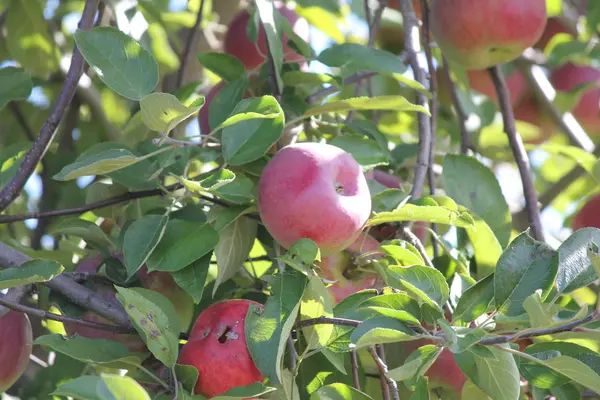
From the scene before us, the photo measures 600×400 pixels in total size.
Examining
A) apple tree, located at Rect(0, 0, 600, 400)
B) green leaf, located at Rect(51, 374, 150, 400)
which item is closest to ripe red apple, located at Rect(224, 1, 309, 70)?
apple tree, located at Rect(0, 0, 600, 400)

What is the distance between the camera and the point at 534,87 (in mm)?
1804

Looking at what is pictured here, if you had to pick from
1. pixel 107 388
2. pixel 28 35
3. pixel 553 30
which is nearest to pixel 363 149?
pixel 107 388

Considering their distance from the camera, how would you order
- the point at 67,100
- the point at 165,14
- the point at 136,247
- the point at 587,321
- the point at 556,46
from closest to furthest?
the point at 587,321
the point at 136,247
the point at 67,100
the point at 556,46
the point at 165,14

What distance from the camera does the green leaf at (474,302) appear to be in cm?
84

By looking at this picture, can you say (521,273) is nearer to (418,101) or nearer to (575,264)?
(575,264)

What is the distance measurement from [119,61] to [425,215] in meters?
0.36

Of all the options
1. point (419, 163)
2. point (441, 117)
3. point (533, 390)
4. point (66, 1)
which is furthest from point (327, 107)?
point (66, 1)

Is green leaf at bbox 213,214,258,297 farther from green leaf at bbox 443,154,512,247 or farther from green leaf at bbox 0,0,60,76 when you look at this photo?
green leaf at bbox 0,0,60,76

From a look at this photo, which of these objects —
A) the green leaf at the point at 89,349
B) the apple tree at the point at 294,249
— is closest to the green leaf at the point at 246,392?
the apple tree at the point at 294,249

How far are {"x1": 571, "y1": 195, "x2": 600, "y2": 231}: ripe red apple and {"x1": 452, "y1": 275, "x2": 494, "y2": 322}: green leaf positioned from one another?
70cm

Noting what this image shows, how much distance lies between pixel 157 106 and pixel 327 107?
0.80 feet

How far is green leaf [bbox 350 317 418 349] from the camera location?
2.41 feet

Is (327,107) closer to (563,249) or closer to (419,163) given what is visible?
(419,163)

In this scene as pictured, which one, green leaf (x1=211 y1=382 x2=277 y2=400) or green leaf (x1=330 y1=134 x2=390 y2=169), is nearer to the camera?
green leaf (x1=211 y1=382 x2=277 y2=400)
